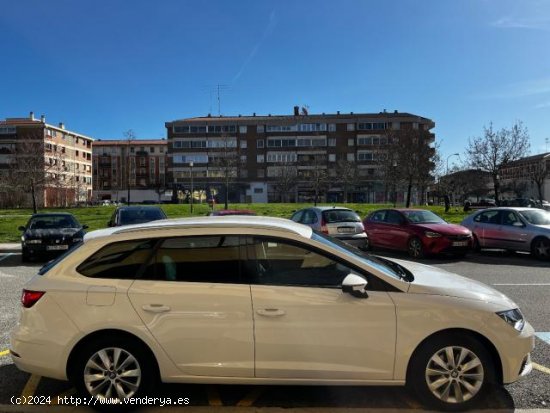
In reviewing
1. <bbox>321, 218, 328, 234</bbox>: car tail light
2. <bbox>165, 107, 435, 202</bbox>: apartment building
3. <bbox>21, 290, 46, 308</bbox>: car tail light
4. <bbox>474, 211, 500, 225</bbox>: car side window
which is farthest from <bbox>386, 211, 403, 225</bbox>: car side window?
<bbox>165, 107, 435, 202</bbox>: apartment building

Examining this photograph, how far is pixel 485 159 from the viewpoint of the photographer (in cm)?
3294

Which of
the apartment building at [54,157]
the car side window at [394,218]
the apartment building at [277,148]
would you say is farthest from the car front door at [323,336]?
the apartment building at [277,148]

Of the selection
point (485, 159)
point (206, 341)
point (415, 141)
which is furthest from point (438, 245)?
point (415, 141)

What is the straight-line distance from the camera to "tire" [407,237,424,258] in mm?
12763

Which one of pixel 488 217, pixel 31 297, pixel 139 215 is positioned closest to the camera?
pixel 31 297

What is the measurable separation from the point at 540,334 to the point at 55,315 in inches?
206

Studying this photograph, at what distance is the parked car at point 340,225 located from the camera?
13.4 metres

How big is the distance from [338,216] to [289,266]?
1008 centimetres

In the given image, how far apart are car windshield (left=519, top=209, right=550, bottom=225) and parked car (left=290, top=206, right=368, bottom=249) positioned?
4.50 metres

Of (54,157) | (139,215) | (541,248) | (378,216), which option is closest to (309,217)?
(378,216)

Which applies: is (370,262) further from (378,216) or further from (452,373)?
(378,216)

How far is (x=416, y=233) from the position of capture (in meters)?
12.9

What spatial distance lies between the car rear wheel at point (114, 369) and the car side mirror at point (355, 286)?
5.36 feet

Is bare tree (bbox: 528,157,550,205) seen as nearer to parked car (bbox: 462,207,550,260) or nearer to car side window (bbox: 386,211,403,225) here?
parked car (bbox: 462,207,550,260)
